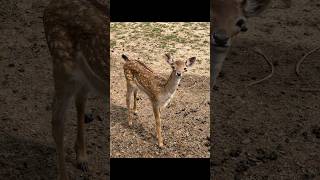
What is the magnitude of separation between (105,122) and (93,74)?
5.35 ft

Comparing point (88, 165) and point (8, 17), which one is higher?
point (8, 17)

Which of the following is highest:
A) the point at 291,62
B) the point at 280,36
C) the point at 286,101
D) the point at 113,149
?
the point at 280,36

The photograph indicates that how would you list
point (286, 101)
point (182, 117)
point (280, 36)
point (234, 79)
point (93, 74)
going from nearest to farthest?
1. point (93, 74)
2. point (182, 117)
3. point (286, 101)
4. point (234, 79)
5. point (280, 36)

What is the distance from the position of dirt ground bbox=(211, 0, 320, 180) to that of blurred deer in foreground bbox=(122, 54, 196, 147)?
4.01 feet

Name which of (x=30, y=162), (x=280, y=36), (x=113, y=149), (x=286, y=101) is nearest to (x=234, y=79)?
(x=286, y=101)

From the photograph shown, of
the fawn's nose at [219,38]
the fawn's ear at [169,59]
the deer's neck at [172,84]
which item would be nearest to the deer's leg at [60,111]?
the deer's neck at [172,84]

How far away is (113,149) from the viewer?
9.75 feet

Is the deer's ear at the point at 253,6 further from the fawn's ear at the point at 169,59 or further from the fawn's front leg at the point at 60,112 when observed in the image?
the fawn's front leg at the point at 60,112

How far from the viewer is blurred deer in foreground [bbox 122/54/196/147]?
9.58ft

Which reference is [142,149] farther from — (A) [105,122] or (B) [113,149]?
(A) [105,122]

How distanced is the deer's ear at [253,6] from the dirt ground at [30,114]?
A: 189 centimetres

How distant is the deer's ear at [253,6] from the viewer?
11.2 feet

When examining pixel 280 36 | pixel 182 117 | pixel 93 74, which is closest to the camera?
pixel 93 74

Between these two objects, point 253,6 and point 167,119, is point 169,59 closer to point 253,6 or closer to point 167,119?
point 167,119
